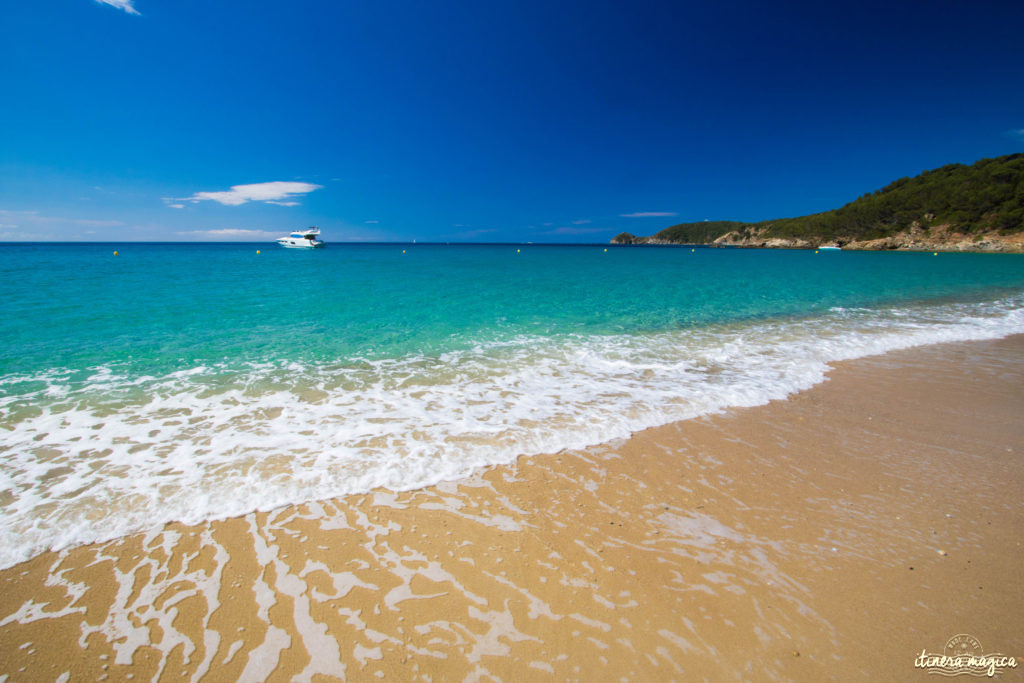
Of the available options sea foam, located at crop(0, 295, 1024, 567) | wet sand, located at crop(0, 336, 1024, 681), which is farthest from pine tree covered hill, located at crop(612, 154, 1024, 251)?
wet sand, located at crop(0, 336, 1024, 681)

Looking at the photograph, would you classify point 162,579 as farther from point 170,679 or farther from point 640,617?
point 640,617

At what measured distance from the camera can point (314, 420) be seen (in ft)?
20.6

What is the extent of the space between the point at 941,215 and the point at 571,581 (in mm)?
138616

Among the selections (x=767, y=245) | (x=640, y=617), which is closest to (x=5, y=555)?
A: (x=640, y=617)

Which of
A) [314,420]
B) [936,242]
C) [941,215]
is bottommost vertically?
[314,420]

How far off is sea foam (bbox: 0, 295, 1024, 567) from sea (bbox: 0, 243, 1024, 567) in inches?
1.3

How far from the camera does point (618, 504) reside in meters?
4.26

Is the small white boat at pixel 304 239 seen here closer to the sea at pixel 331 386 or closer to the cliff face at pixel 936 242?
the sea at pixel 331 386

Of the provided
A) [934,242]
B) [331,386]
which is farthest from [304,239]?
[934,242]

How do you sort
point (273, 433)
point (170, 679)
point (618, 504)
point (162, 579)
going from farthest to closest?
point (273, 433) → point (618, 504) → point (162, 579) → point (170, 679)

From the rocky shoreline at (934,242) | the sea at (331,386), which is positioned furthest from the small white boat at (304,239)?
the rocky shoreline at (934,242)

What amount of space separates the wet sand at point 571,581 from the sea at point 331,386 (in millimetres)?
617

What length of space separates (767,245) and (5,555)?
180m

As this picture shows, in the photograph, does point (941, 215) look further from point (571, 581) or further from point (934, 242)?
point (571, 581)
